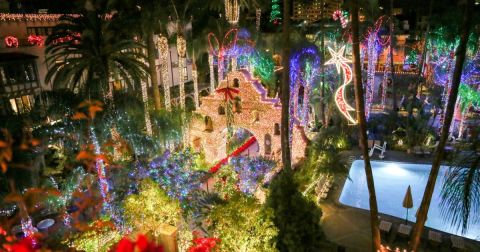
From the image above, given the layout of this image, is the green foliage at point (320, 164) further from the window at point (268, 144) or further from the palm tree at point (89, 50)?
the palm tree at point (89, 50)

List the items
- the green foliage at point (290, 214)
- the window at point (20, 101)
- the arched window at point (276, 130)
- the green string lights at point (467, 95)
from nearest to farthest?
the green foliage at point (290, 214), the arched window at point (276, 130), the green string lights at point (467, 95), the window at point (20, 101)

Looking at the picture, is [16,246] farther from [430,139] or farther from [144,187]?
[430,139]

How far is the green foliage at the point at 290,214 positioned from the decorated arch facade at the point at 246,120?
7804mm

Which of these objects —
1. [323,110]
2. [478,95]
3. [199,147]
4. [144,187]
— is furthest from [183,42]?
[478,95]

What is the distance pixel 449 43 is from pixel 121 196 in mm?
25697

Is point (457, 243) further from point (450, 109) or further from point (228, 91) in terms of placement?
point (228, 91)


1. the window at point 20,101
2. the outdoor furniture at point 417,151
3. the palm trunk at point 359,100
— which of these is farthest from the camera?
the window at point 20,101

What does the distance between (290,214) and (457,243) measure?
6.52m

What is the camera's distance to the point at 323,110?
2791 centimetres

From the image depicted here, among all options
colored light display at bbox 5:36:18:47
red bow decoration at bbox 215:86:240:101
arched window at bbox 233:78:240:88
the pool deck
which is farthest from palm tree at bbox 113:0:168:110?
the pool deck

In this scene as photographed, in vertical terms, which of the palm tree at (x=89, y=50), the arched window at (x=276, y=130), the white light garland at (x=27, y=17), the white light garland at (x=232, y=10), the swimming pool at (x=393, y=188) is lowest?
the swimming pool at (x=393, y=188)

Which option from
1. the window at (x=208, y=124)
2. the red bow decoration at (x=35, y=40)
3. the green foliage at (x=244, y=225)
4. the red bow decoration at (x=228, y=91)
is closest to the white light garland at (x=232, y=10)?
the red bow decoration at (x=228, y=91)

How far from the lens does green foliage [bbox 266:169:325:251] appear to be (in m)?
12.1

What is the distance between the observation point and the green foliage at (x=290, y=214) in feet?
39.9
